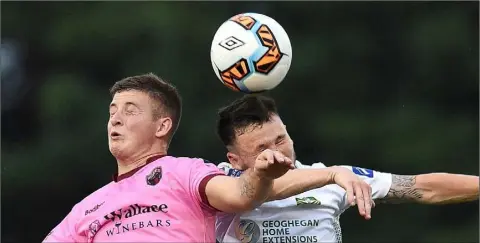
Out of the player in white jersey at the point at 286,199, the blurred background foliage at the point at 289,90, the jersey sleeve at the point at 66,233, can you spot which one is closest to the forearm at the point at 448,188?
the player in white jersey at the point at 286,199

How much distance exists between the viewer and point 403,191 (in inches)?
290

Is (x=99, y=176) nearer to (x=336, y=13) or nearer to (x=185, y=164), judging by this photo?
(x=336, y=13)

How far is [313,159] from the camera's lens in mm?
16219

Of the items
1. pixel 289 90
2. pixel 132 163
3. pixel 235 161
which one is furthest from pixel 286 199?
pixel 289 90

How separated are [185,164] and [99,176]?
10.1m

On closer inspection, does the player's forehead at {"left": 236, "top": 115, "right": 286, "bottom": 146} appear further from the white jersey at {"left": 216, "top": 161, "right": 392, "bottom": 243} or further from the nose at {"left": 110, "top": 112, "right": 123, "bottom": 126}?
the nose at {"left": 110, "top": 112, "right": 123, "bottom": 126}

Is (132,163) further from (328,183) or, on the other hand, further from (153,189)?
(328,183)

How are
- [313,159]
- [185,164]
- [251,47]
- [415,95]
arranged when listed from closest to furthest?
[185,164] < [251,47] < [313,159] < [415,95]

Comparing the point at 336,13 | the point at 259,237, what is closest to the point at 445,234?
the point at 336,13

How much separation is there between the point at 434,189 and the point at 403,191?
0.17 metres

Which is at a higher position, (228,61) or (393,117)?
(228,61)

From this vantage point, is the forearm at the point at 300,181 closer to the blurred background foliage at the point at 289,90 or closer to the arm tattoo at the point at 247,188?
the arm tattoo at the point at 247,188

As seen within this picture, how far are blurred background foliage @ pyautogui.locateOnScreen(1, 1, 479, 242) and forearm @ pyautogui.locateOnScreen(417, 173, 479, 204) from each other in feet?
29.1

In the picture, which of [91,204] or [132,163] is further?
[132,163]
